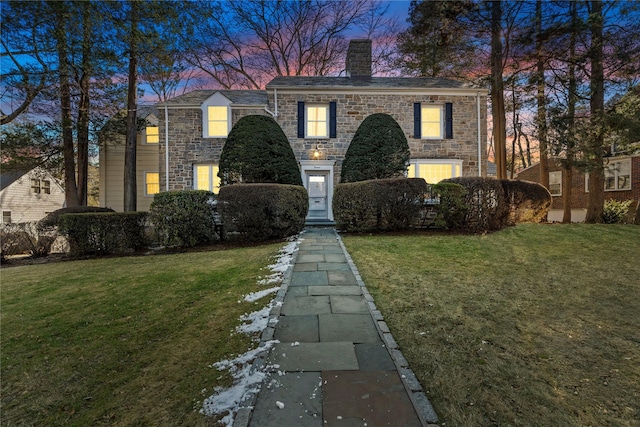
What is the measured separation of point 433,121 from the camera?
40.6 ft

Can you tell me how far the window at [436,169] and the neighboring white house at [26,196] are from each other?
65.6 ft

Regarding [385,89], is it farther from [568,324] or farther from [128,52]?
[568,324]

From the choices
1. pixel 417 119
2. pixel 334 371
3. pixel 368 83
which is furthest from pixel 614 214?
pixel 334 371

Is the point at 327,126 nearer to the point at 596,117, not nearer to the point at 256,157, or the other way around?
the point at 256,157

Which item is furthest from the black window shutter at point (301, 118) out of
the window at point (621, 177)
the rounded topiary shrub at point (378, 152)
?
the window at point (621, 177)

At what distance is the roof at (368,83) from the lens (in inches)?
477

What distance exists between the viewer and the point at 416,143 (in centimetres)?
1215

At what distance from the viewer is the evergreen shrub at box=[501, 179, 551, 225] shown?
8391 mm

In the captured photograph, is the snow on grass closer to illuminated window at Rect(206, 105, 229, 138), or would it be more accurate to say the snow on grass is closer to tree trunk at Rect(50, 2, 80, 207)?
tree trunk at Rect(50, 2, 80, 207)

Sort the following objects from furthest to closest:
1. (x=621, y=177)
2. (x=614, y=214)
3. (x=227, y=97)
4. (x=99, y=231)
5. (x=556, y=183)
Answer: (x=556, y=183), (x=621, y=177), (x=227, y=97), (x=614, y=214), (x=99, y=231)

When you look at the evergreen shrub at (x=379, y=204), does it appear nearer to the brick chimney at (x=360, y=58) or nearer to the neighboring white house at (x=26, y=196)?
the brick chimney at (x=360, y=58)

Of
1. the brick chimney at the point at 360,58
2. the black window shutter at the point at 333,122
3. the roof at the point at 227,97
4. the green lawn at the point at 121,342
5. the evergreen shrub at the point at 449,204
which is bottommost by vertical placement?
the green lawn at the point at 121,342

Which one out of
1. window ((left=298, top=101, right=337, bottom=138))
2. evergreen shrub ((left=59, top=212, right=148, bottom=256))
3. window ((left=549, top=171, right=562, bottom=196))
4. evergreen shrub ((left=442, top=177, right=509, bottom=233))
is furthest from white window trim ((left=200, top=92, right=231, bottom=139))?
window ((left=549, top=171, right=562, bottom=196))

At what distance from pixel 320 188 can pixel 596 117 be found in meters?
9.25
